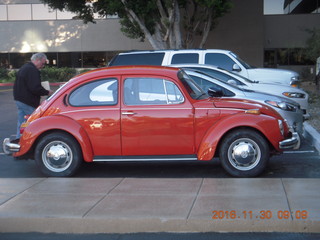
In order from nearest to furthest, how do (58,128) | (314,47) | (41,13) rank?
(58,128), (314,47), (41,13)

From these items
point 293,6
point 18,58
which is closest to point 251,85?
point 293,6

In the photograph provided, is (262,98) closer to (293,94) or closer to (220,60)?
(293,94)

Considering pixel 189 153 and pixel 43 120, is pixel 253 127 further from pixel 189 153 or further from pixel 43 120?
pixel 43 120

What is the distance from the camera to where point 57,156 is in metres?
8.37

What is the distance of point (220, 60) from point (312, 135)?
4239 mm

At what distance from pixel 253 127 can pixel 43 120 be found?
10.7 feet

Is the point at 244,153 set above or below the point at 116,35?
below

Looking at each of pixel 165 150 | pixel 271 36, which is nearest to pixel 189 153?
pixel 165 150

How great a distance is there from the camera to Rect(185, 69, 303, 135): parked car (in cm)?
1084

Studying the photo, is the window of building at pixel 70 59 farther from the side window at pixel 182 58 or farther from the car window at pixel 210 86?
the car window at pixel 210 86

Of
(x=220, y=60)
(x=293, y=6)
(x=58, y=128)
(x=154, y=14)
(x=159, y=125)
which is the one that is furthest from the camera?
(x=293, y=6)

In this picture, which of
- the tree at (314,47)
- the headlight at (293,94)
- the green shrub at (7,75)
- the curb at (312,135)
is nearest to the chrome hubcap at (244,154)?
the curb at (312,135)

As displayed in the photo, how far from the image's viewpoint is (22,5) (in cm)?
3712

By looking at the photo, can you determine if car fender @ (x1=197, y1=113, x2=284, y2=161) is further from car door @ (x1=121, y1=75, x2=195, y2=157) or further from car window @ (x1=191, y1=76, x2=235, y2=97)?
car window @ (x1=191, y1=76, x2=235, y2=97)
